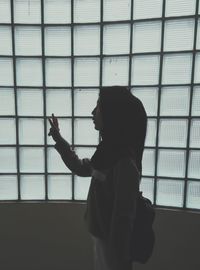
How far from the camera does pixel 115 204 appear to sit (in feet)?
1.92

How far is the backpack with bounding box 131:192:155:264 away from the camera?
0.64m

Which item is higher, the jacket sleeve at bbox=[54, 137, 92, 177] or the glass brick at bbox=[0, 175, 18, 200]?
the jacket sleeve at bbox=[54, 137, 92, 177]

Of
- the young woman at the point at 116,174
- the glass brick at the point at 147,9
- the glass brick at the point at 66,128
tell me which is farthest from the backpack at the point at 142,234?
the glass brick at the point at 147,9

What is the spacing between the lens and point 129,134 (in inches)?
24.0

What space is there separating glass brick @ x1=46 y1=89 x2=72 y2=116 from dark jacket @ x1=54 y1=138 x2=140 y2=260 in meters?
0.51

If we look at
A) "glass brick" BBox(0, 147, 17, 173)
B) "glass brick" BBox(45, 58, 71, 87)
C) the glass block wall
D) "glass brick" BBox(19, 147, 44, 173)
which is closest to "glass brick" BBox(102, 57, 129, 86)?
the glass block wall

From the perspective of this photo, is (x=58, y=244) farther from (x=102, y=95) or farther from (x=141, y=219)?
(x=102, y=95)

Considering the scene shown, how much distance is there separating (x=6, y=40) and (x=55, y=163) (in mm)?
665

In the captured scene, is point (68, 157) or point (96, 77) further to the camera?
point (96, 77)

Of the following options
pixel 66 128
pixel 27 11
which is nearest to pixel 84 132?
pixel 66 128

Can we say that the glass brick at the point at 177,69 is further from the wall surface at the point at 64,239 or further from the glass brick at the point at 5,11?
the glass brick at the point at 5,11

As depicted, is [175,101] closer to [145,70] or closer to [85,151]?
[145,70]

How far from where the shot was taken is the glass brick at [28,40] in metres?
1.03

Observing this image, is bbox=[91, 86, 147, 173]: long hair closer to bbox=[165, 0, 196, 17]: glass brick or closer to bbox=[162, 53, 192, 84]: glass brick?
bbox=[162, 53, 192, 84]: glass brick
